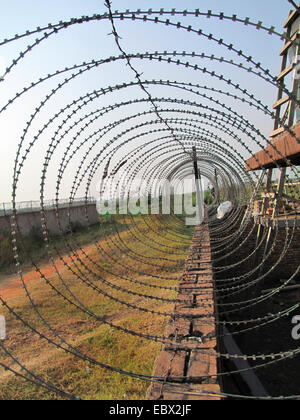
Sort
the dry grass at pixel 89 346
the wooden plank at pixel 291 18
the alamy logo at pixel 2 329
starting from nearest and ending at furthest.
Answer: the dry grass at pixel 89 346 → the wooden plank at pixel 291 18 → the alamy logo at pixel 2 329

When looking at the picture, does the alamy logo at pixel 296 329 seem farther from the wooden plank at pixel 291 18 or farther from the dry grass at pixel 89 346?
the wooden plank at pixel 291 18

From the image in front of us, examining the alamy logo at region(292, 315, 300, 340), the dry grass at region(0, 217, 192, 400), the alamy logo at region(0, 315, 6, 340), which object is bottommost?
the alamy logo at region(292, 315, 300, 340)

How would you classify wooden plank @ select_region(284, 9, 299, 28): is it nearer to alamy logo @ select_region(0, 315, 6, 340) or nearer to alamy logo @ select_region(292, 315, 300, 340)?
alamy logo @ select_region(292, 315, 300, 340)

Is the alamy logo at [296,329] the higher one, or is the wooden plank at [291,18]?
the wooden plank at [291,18]

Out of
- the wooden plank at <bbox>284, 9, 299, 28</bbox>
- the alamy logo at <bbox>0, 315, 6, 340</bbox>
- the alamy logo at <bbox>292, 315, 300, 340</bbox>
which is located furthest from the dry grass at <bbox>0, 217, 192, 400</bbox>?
the wooden plank at <bbox>284, 9, 299, 28</bbox>

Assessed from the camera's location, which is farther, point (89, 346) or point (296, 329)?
point (296, 329)

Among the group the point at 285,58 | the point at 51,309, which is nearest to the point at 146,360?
the point at 51,309

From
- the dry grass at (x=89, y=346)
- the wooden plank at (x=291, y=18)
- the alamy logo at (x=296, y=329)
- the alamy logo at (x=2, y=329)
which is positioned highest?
the wooden plank at (x=291, y=18)

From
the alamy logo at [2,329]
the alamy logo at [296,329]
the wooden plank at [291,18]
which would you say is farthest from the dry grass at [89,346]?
the wooden plank at [291,18]

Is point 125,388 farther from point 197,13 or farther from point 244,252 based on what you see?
point 244,252

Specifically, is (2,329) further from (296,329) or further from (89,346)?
(296,329)

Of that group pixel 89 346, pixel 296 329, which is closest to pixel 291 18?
pixel 296 329

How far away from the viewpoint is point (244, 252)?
10.7 metres
